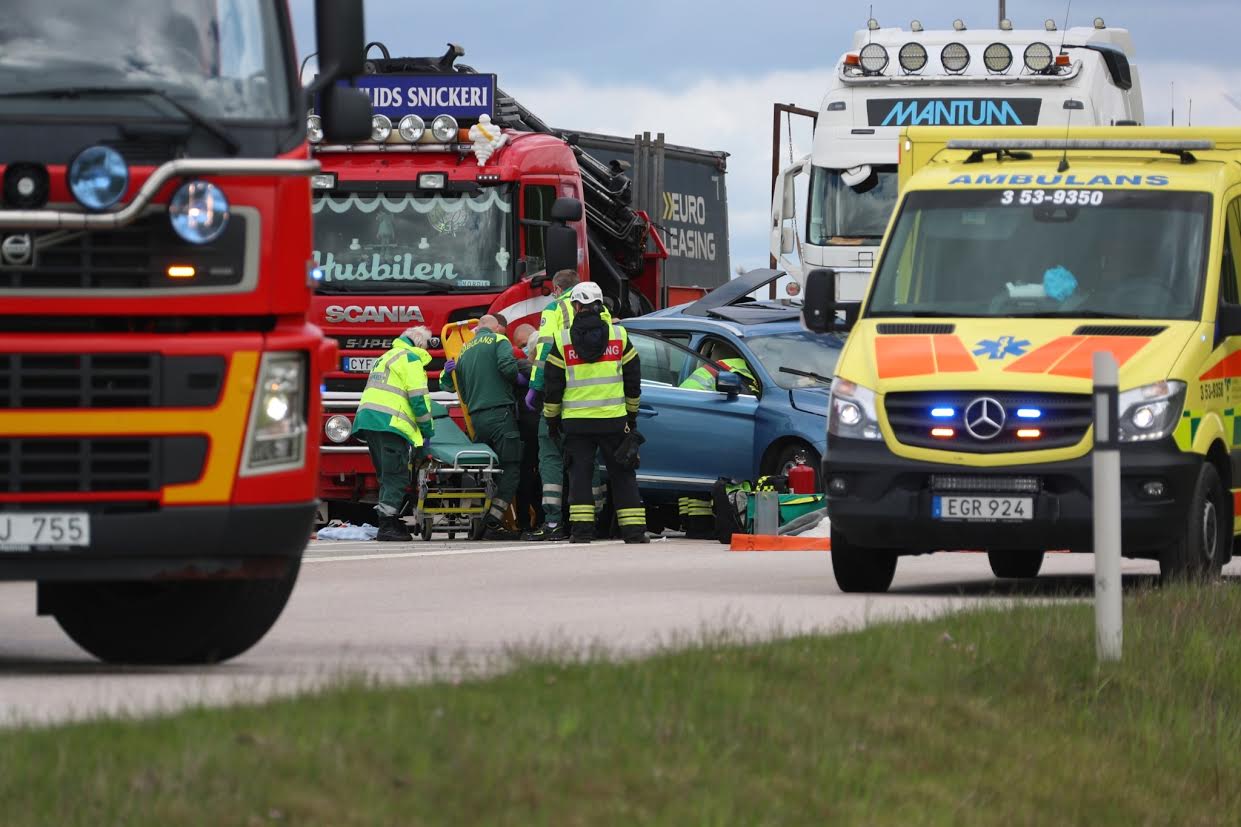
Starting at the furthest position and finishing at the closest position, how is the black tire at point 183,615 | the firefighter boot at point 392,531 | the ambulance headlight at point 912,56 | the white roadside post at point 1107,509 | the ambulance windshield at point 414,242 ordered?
1. the ambulance headlight at point 912,56
2. the ambulance windshield at point 414,242
3. the firefighter boot at point 392,531
4. the black tire at point 183,615
5. the white roadside post at point 1107,509

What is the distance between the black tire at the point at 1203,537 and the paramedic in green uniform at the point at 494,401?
845 cm

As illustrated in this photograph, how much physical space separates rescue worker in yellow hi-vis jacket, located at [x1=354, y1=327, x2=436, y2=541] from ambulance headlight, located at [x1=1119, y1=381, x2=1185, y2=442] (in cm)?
892

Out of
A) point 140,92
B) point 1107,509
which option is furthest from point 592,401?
point 140,92

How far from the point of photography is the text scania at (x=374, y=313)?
76.8 ft

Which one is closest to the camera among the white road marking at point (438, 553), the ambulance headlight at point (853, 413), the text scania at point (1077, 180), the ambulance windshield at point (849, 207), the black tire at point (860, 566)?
the ambulance headlight at point (853, 413)

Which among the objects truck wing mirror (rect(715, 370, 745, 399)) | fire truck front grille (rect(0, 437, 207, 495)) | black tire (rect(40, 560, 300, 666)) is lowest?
black tire (rect(40, 560, 300, 666))

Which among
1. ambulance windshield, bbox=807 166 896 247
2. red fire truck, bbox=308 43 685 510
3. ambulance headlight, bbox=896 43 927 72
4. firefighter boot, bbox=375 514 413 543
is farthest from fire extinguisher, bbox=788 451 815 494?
ambulance windshield, bbox=807 166 896 247

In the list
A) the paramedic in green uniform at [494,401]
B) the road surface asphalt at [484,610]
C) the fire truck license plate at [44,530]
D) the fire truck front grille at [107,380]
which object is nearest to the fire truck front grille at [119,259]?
the fire truck front grille at [107,380]

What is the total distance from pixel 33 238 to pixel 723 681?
2.80 m

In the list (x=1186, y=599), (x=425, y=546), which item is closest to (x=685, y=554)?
(x=425, y=546)

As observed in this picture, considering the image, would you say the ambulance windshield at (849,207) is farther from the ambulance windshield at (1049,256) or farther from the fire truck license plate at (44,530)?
the fire truck license plate at (44,530)

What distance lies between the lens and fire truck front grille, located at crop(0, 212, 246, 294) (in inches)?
357

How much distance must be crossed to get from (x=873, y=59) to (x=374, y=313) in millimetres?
5881

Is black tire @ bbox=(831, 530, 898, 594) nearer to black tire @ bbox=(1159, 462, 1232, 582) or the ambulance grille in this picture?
the ambulance grille
